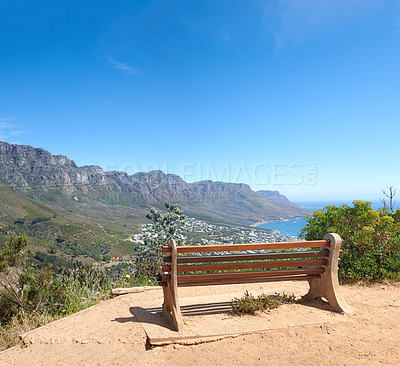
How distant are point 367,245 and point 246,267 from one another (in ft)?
11.8

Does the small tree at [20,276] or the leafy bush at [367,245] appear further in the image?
the small tree at [20,276]

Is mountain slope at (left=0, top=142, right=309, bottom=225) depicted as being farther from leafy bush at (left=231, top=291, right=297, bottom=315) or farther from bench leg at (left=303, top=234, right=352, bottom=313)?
bench leg at (left=303, top=234, right=352, bottom=313)

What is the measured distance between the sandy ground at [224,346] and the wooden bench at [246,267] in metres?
0.48

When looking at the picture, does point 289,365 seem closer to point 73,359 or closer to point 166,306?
point 166,306

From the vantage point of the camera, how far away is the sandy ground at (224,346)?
2.86 meters

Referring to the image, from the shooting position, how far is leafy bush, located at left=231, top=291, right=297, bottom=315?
13.1ft

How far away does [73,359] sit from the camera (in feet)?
9.71

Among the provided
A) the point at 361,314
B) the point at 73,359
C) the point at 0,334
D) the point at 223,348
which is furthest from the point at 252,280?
the point at 0,334

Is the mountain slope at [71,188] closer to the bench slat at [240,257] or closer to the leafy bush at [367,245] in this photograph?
the leafy bush at [367,245]

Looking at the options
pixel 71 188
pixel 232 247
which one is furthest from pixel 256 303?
pixel 71 188

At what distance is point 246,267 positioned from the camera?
12.8 feet

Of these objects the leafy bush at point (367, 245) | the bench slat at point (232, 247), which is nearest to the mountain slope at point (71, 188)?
the leafy bush at point (367, 245)

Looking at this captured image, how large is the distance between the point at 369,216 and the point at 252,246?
11.7ft

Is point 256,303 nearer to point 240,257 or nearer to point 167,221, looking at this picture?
point 240,257
